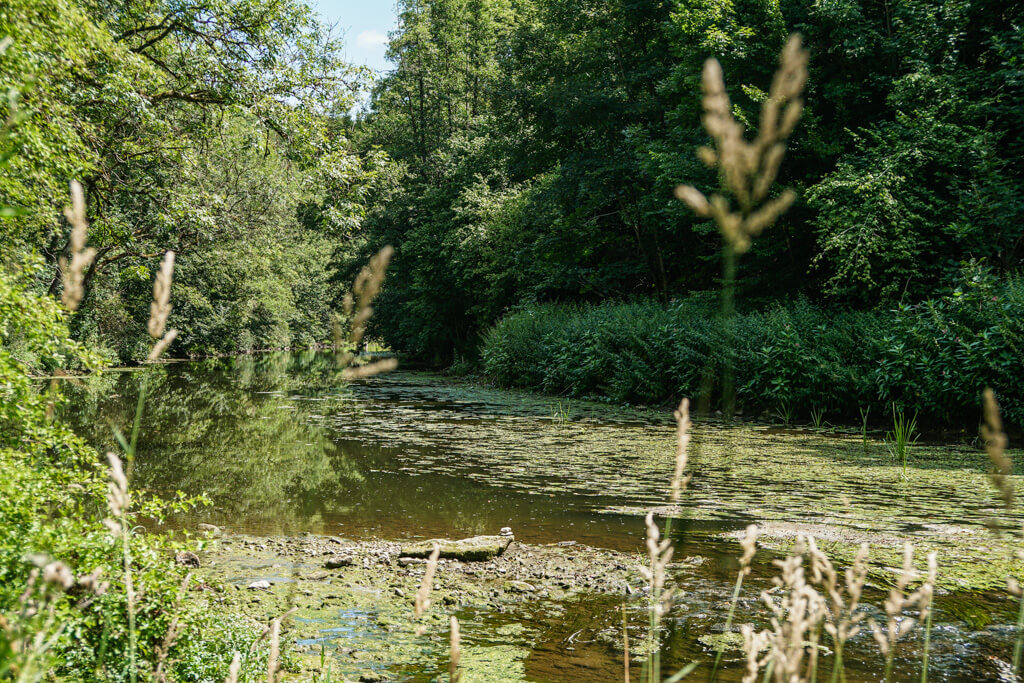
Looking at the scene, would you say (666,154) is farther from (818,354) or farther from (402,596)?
(402,596)

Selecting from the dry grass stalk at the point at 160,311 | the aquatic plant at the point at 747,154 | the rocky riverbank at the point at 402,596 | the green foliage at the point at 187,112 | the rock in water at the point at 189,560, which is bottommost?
the rock in water at the point at 189,560

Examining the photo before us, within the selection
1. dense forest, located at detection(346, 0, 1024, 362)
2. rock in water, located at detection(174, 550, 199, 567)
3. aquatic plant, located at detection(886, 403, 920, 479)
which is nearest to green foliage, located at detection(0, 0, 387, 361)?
rock in water, located at detection(174, 550, 199, 567)

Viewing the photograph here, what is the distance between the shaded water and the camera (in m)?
3.79

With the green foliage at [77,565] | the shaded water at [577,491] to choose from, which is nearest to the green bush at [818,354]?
the shaded water at [577,491]

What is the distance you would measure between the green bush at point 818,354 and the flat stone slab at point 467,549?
301 cm

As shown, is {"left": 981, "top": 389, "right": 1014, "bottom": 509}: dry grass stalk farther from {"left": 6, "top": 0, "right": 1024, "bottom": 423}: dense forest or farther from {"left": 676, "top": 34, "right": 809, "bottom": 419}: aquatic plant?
{"left": 6, "top": 0, "right": 1024, "bottom": 423}: dense forest

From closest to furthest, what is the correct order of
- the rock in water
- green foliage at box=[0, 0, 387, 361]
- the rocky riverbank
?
the rocky riverbank → the rock in water → green foliage at box=[0, 0, 387, 361]

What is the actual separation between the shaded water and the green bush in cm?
128

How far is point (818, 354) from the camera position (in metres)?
11.9

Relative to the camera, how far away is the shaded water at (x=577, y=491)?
3.79m

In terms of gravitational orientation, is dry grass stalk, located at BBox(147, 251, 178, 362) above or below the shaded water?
above

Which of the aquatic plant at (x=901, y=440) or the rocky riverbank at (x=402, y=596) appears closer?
the rocky riverbank at (x=402, y=596)

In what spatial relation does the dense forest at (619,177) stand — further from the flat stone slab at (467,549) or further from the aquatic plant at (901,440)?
the flat stone slab at (467,549)

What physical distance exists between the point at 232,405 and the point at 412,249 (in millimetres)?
14371
